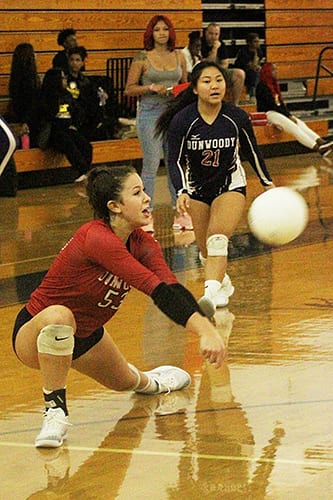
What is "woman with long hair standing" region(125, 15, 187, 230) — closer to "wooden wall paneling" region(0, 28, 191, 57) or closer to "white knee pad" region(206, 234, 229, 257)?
"white knee pad" region(206, 234, 229, 257)

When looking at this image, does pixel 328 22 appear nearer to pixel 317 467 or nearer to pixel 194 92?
pixel 194 92

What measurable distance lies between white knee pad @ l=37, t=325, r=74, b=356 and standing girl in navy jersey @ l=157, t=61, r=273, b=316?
246 centimetres

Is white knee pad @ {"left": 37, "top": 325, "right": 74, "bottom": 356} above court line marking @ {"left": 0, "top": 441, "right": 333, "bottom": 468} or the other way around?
above

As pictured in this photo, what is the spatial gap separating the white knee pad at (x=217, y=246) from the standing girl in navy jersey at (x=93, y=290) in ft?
6.63

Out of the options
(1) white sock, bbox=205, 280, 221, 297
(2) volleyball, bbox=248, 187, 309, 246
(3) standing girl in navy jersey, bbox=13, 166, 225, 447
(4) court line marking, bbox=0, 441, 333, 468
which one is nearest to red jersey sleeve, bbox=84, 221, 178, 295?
(3) standing girl in navy jersey, bbox=13, 166, 225, 447

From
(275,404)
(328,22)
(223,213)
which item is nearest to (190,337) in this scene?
(223,213)

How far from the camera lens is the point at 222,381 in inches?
206

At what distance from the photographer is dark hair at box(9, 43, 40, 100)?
13.9m

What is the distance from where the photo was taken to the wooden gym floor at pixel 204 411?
390 centimetres

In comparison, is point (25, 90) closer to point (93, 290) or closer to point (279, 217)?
point (279, 217)

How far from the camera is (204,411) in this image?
15.7ft

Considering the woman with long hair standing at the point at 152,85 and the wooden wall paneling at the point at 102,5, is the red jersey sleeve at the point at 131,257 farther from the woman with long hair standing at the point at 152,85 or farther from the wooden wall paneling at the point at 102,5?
the wooden wall paneling at the point at 102,5

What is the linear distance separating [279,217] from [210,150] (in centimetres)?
153

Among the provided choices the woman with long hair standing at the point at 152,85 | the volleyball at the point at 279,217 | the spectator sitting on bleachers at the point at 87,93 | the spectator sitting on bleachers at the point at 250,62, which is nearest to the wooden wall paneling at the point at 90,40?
the spectator sitting on bleachers at the point at 250,62
